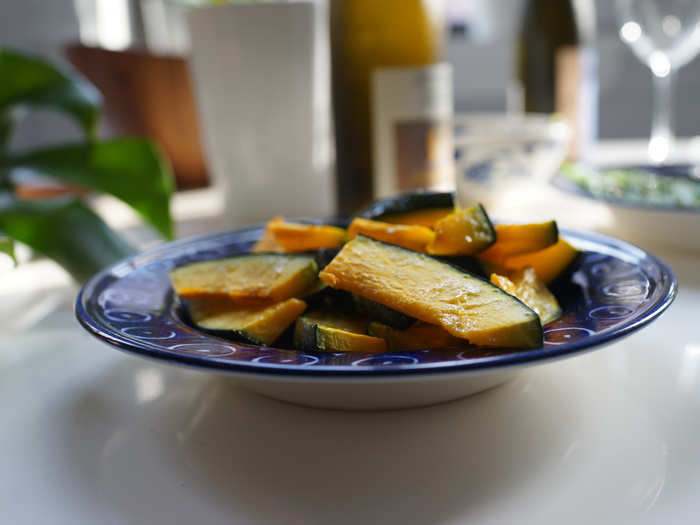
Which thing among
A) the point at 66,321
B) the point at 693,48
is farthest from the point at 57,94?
the point at 693,48

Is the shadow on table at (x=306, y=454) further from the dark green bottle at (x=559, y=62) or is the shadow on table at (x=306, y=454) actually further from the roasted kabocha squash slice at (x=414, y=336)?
the dark green bottle at (x=559, y=62)

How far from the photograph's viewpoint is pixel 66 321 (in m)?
0.65

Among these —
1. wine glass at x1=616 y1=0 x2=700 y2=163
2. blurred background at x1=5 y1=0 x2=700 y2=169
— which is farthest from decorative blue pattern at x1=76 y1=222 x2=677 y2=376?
blurred background at x1=5 y1=0 x2=700 y2=169

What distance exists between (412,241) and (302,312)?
9 cm

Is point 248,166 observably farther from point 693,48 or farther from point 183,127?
point 693,48

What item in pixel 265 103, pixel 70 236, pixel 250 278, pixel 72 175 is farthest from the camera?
pixel 265 103

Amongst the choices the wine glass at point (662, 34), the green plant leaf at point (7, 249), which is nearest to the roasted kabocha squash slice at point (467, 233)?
the green plant leaf at point (7, 249)

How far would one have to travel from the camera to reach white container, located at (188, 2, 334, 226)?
37.8 inches

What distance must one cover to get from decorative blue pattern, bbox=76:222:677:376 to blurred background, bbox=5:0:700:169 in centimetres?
136

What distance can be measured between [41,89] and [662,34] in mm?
1001

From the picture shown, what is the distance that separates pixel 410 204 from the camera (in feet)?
1.73

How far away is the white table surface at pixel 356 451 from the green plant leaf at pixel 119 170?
33 centimetres

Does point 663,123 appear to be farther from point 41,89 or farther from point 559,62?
point 41,89

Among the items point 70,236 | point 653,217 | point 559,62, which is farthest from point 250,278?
point 559,62
